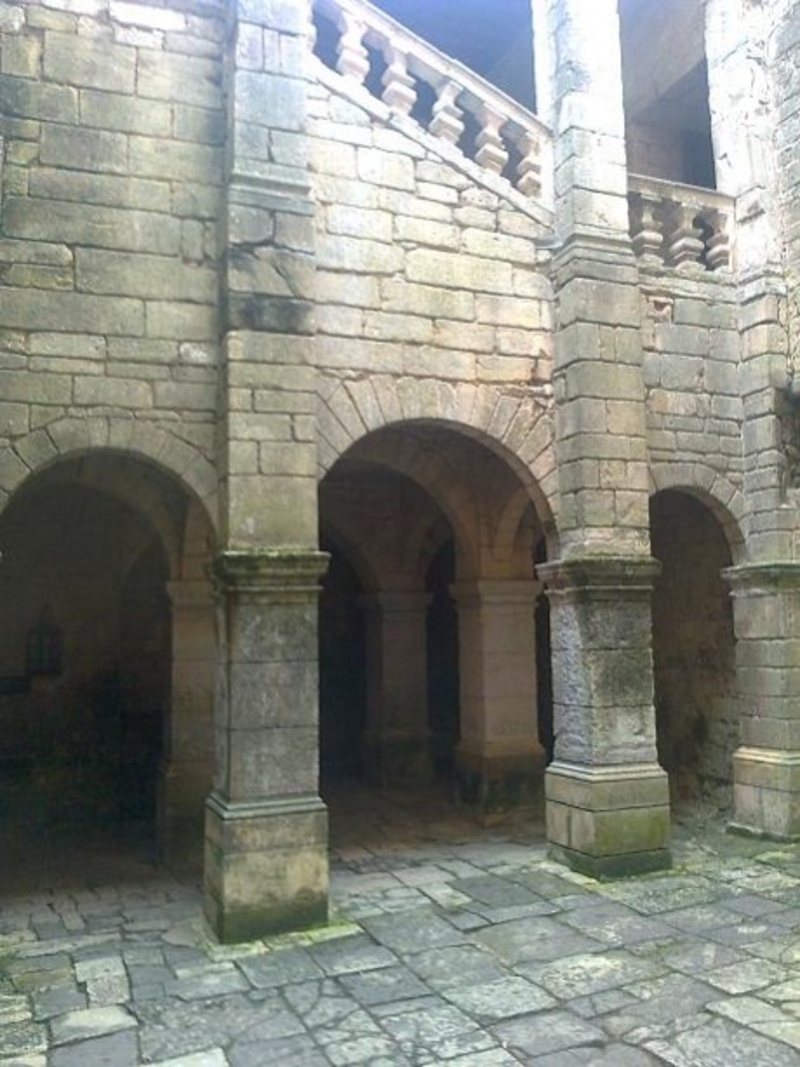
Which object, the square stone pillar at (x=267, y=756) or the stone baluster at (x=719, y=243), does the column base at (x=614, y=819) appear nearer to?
the square stone pillar at (x=267, y=756)

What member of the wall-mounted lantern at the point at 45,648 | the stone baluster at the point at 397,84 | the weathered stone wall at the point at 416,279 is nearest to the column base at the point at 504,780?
the weathered stone wall at the point at 416,279

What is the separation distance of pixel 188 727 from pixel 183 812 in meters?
0.59

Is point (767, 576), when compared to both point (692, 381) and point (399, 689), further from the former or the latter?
point (399, 689)

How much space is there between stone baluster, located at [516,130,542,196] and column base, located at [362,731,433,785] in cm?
529

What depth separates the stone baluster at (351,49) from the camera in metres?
5.61

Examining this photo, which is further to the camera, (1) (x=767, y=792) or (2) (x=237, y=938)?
(1) (x=767, y=792)

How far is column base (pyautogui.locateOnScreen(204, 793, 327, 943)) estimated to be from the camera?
4.62m

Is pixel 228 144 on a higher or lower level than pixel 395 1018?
higher

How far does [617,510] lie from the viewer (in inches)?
230

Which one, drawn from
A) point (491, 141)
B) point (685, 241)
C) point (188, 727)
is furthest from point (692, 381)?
point (188, 727)

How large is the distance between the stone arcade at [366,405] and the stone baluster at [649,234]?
1.8 inches

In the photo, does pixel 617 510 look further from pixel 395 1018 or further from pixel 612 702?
pixel 395 1018

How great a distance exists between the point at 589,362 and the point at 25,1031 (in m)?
4.66

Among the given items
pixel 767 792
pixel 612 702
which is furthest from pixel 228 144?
pixel 767 792
